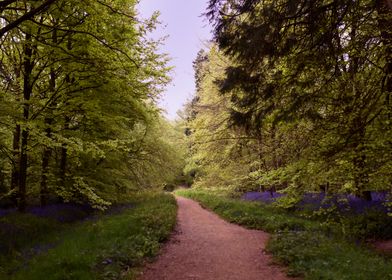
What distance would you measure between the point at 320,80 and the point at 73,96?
28.7 feet

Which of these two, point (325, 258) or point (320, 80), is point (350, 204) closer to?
point (325, 258)

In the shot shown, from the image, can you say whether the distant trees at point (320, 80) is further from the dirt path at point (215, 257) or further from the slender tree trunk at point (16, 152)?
the slender tree trunk at point (16, 152)

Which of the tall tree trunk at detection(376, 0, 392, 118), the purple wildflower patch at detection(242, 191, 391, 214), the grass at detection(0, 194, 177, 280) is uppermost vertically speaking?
the tall tree trunk at detection(376, 0, 392, 118)

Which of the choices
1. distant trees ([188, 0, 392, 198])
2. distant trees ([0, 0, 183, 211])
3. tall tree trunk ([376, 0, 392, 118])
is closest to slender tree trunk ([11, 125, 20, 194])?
distant trees ([0, 0, 183, 211])

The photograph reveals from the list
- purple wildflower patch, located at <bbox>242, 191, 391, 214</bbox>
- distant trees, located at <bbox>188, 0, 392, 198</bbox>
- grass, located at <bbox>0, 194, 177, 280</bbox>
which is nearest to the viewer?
grass, located at <bbox>0, 194, 177, 280</bbox>

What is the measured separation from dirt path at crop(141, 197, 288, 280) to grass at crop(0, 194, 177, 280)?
0.51 m

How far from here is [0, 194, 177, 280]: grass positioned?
7.14 meters

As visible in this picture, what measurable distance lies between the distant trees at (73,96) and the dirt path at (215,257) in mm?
3499

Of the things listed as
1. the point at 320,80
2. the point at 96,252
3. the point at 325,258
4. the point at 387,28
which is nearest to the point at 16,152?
the point at 96,252

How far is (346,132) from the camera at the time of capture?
773 cm

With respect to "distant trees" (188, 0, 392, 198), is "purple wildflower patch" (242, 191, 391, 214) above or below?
below

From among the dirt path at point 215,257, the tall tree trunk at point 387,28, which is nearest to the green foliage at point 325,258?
the dirt path at point 215,257

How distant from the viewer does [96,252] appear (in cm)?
844

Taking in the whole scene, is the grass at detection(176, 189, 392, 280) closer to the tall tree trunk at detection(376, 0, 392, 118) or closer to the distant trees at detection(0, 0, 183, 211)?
the tall tree trunk at detection(376, 0, 392, 118)
